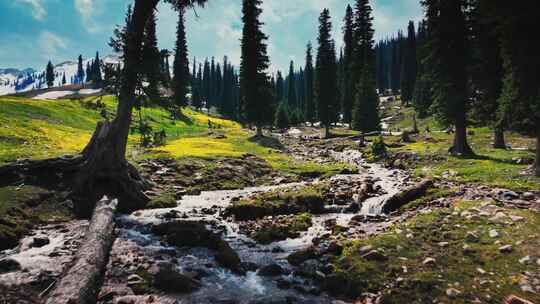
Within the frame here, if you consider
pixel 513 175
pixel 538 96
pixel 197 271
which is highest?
pixel 538 96

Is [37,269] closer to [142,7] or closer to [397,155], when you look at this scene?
[142,7]

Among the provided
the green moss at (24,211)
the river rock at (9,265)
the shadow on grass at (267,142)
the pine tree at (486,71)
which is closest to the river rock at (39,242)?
the green moss at (24,211)

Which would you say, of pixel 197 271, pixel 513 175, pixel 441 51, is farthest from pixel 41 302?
pixel 441 51

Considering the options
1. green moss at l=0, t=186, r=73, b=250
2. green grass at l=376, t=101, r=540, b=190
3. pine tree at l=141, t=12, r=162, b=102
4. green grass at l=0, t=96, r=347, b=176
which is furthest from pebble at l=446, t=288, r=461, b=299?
green grass at l=0, t=96, r=347, b=176

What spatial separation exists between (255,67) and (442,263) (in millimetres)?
44758

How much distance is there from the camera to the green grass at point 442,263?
325 inches

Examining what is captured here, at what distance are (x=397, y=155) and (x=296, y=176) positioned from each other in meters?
10.9

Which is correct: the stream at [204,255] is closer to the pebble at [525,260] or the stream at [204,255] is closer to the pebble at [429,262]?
the pebble at [429,262]

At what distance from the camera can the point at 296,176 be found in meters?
28.6

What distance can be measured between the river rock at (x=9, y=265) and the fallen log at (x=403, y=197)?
14.0 metres

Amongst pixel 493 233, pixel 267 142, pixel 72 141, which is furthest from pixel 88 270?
pixel 267 142

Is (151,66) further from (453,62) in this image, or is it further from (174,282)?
(453,62)

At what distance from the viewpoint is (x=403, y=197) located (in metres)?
17.4

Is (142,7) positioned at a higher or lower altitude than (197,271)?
higher
